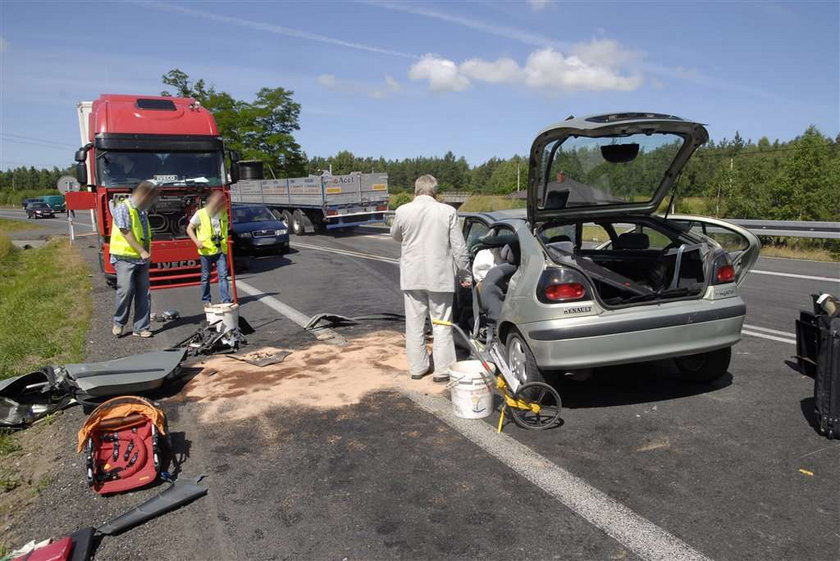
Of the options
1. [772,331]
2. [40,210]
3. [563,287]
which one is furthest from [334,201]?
[40,210]

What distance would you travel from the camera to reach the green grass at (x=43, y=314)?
21.9 feet

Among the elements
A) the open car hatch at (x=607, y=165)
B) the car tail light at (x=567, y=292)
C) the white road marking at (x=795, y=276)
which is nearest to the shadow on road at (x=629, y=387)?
the car tail light at (x=567, y=292)

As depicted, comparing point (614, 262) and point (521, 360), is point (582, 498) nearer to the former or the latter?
point (521, 360)

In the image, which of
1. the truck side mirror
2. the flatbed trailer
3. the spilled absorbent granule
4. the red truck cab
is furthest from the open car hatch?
the flatbed trailer

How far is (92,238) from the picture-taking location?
26000mm

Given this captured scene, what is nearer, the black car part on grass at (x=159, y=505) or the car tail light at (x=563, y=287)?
the black car part on grass at (x=159, y=505)

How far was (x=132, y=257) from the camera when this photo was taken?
289 inches

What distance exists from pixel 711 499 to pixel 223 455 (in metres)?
3.01

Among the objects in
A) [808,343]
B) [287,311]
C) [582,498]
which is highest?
[808,343]

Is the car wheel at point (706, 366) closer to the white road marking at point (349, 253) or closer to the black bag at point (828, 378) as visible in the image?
the black bag at point (828, 378)

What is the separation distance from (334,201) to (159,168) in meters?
12.2

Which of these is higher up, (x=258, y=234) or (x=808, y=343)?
(x=258, y=234)

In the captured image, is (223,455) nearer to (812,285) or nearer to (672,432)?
(672,432)

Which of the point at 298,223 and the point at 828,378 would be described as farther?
the point at 298,223
